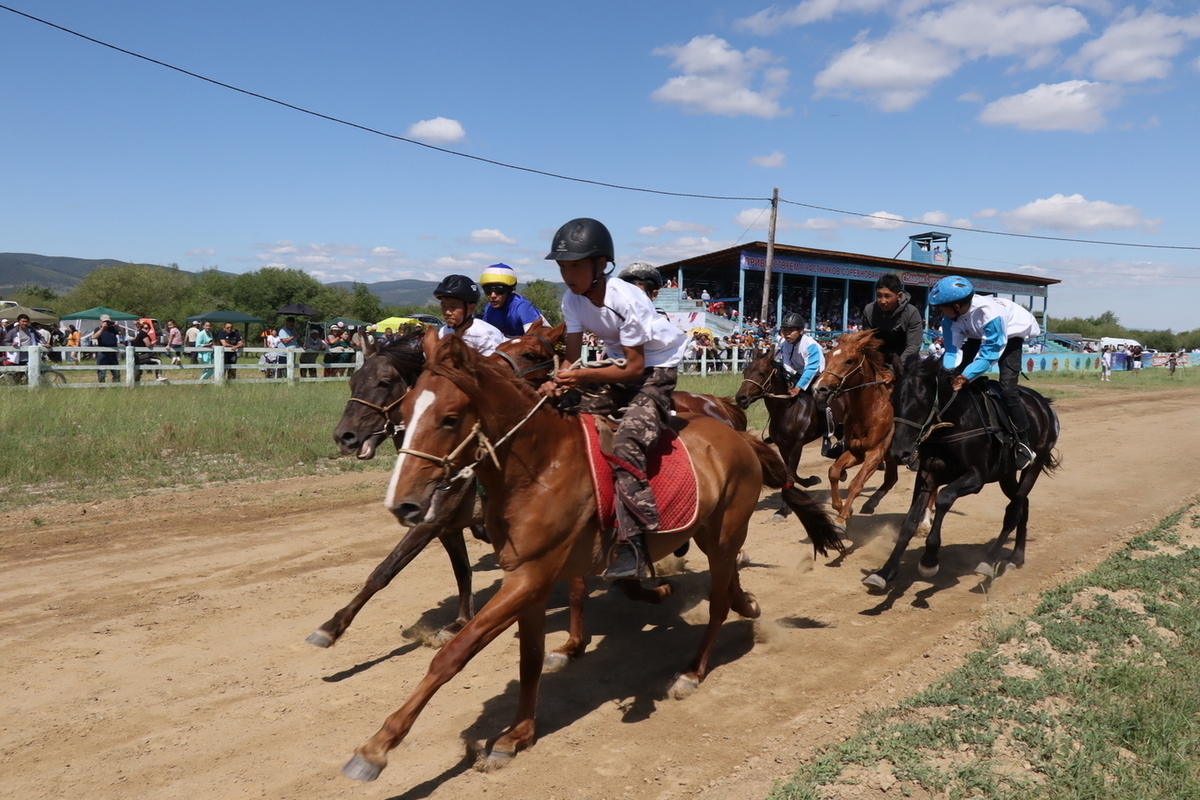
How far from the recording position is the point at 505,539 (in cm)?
411

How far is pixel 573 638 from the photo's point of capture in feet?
18.3

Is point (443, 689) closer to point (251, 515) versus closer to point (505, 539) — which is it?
point (505, 539)

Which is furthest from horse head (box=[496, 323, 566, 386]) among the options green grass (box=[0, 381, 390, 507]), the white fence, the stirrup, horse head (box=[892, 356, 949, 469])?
the white fence

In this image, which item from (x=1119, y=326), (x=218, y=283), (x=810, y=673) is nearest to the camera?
(x=810, y=673)

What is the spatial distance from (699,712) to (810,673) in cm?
98

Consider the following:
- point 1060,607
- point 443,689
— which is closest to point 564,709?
point 443,689

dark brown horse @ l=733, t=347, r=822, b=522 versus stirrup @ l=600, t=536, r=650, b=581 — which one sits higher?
dark brown horse @ l=733, t=347, r=822, b=522

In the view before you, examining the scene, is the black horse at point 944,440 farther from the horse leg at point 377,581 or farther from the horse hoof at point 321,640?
the horse hoof at point 321,640

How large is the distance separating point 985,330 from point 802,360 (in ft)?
9.35

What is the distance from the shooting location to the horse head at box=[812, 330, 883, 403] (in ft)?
28.0

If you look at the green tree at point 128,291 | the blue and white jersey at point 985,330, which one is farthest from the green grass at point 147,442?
the green tree at point 128,291

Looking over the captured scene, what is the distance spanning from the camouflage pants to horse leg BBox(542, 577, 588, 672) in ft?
3.90

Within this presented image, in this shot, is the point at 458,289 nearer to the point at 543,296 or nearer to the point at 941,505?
the point at 941,505

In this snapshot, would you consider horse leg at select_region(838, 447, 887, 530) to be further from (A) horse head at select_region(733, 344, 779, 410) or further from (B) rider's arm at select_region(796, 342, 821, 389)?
(A) horse head at select_region(733, 344, 779, 410)
